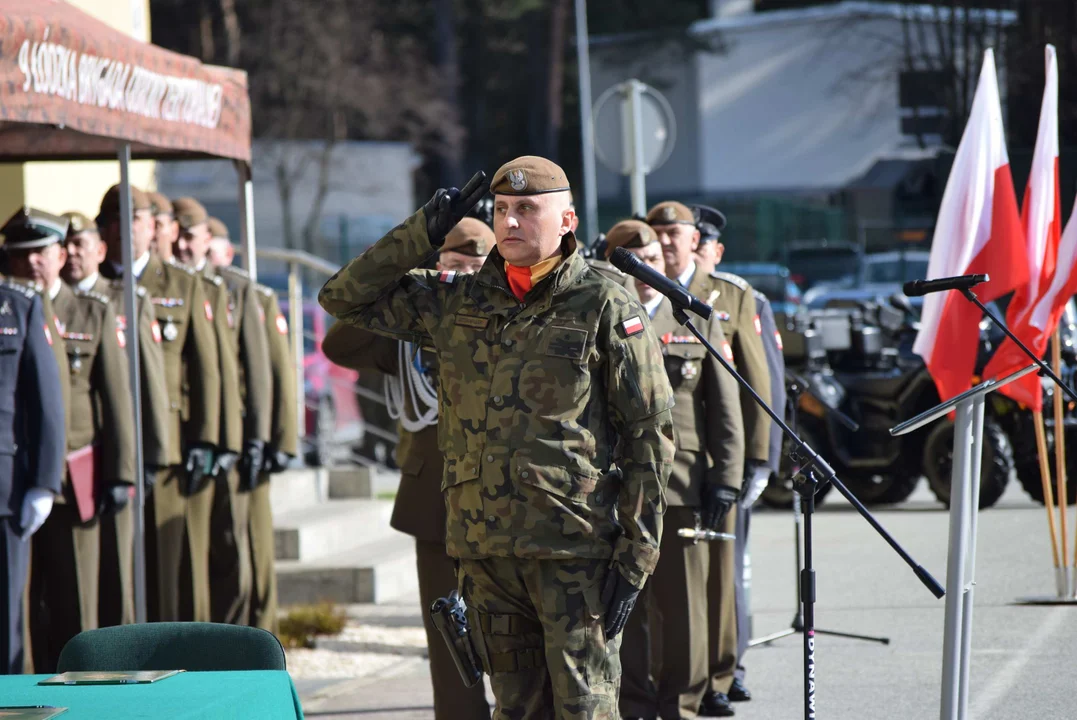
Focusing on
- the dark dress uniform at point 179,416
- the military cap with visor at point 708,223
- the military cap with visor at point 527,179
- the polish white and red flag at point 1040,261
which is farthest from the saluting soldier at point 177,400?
the military cap with visor at point 527,179

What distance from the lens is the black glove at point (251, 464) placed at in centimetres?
815

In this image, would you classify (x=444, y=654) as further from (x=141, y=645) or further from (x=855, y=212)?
(x=855, y=212)

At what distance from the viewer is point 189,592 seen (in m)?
7.93

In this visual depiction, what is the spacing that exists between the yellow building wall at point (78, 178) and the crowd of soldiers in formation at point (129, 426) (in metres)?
2.02

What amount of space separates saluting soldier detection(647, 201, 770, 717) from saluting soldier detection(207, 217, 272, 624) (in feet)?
8.34

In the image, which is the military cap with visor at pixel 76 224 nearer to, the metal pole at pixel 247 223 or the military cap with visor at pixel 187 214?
the metal pole at pixel 247 223

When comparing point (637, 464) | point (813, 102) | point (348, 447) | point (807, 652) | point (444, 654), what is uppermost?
point (813, 102)

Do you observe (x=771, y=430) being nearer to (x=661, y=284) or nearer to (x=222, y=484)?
(x=222, y=484)

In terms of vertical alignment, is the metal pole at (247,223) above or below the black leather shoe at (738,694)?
above

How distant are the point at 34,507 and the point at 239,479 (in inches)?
71.4

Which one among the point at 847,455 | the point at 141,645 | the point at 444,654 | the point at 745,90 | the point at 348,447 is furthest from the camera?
the point at 745,90

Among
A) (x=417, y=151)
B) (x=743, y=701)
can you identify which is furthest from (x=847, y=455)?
(x=417, y=151)

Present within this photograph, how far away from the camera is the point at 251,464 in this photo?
Result: 321 inches

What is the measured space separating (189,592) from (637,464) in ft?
14.1
